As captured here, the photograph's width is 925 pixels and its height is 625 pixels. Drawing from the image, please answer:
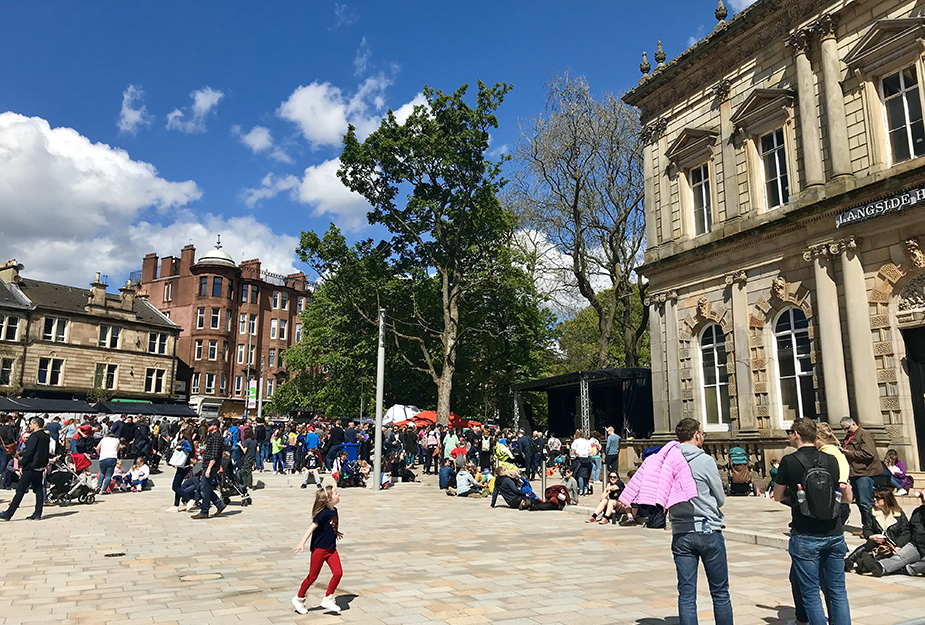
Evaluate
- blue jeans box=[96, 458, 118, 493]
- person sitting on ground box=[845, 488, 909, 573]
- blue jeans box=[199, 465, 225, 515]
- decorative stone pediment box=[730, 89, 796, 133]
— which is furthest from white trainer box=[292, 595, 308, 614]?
decorative stone pediment box=[730, 89, 796, 133]

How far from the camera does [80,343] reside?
52.1 m

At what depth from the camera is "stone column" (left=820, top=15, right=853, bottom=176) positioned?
57.2 ft

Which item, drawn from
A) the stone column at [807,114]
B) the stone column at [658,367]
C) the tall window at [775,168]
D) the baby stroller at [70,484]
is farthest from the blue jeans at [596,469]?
the baby stroller at [70,484]

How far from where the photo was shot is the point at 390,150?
32.7 metres

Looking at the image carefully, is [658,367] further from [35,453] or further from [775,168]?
[35,453]

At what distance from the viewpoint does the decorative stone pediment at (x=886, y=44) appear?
15.9 m

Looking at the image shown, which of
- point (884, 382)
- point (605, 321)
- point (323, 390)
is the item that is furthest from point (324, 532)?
point (323, 390)

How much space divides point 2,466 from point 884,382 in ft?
74.8

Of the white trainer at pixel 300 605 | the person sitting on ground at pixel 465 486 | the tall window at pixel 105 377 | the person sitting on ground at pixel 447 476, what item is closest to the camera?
the white trainer at pixel 300 605

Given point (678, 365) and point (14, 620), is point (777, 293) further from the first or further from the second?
point (14, 620)

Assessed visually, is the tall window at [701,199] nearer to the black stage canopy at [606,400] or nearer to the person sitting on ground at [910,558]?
the black stage canopy at [606,400]

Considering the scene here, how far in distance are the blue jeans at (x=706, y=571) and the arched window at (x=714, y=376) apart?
16642 millimetres

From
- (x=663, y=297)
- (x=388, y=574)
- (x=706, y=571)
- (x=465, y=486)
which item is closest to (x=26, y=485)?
(x=388, y=574)

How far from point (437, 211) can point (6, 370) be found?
34541 millimetres
